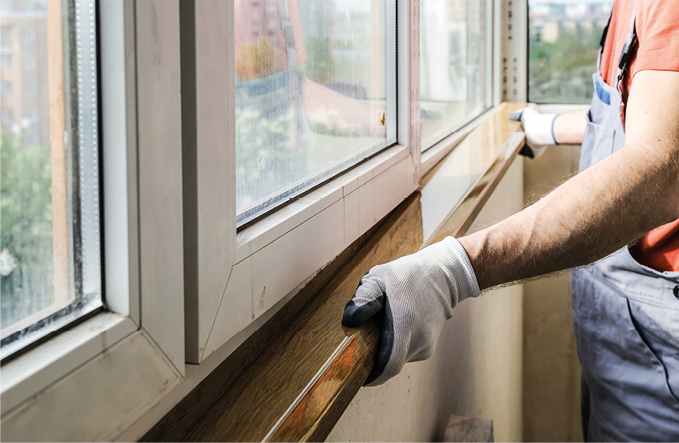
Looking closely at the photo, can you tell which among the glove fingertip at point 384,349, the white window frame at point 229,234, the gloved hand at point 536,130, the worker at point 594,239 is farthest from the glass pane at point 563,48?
the glove fingertip at point 384,349

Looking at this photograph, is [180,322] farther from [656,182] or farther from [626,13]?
[626,13]

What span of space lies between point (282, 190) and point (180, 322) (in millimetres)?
228

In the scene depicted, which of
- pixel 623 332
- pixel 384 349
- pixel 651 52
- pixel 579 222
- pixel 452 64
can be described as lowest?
pixel 623 332

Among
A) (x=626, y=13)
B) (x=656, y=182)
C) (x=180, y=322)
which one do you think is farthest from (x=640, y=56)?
(x=180, y=322)

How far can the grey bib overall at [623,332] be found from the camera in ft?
3.39

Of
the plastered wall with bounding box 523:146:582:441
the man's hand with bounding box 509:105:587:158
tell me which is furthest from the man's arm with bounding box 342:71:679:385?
the plastered wall with bounding box 523:146:582:441

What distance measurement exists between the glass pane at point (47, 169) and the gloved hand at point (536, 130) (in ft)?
5.43

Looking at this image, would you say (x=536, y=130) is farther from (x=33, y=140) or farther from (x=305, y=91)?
(x=33, y=140)

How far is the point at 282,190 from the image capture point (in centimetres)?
57

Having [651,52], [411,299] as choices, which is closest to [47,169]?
[411,299]

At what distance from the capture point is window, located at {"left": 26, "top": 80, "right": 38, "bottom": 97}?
0.28 metres

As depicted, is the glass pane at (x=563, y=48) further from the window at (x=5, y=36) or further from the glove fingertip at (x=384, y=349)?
the window at (x=5, y=36)

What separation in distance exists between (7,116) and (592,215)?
57cm

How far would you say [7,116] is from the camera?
0.27m
